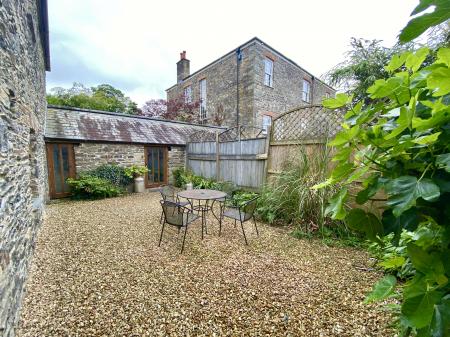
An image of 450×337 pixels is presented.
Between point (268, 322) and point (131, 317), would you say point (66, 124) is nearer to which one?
point (131, 317)

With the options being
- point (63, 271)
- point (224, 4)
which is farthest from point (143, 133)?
point (63, 271)

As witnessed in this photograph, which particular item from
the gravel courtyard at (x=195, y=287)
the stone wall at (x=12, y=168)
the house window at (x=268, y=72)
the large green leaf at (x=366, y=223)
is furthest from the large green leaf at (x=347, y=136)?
the house window at (x=268, y=72)

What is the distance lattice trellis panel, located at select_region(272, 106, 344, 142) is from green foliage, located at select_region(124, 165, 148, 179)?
5504 mm

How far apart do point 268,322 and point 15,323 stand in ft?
7.89

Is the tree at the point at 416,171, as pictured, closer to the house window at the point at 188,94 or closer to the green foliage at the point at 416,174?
the green foliage at the point at 416,174

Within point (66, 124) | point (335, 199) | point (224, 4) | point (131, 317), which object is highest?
point (224, 4)

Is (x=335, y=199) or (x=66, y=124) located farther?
(x=66, y=124)

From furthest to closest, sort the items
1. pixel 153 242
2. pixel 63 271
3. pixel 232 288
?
pixel 153 242 < pixel 63 271 < pixel 232 288

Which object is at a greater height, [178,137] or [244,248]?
[178,137]

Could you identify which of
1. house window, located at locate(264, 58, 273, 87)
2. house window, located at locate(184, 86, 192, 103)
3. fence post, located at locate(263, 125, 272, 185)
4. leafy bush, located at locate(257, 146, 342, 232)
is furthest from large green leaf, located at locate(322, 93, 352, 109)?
house window, located at locate(184, 86, 192, 103)

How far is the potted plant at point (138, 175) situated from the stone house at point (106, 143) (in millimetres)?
268

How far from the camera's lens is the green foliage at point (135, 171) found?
789 cm

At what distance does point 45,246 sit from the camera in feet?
11.5

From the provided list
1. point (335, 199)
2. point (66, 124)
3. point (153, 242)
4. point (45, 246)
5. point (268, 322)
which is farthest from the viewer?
point (66, 124)
